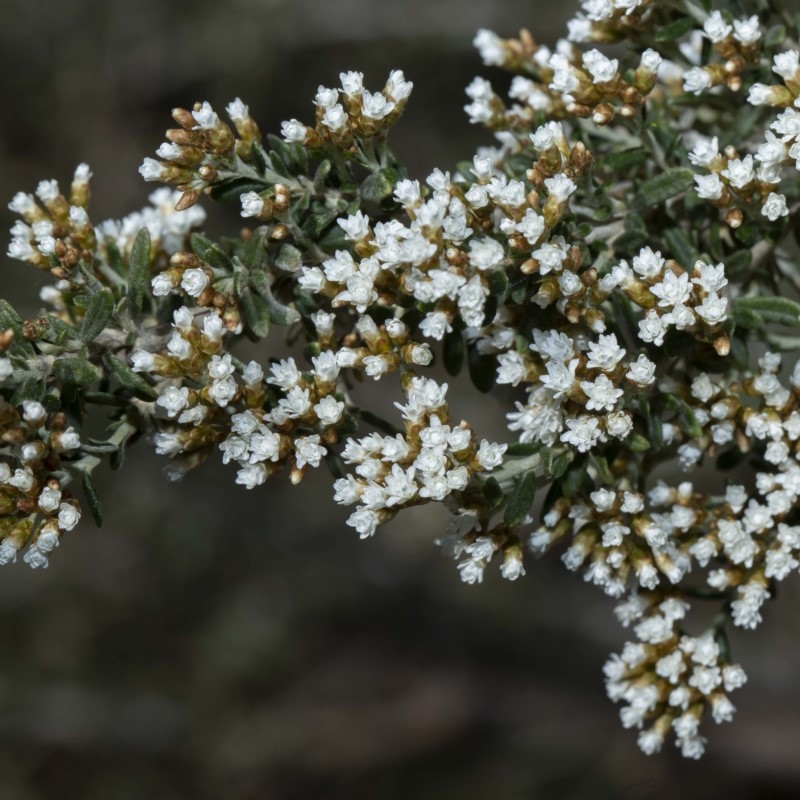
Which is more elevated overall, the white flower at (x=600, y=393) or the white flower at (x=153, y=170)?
the white flower at (x=153, y=170)

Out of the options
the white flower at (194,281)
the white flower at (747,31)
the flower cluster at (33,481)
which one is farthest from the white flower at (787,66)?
the flower cluster at (33,481)

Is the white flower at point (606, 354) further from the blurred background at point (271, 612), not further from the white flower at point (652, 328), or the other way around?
the blurred background at point (271, 612)

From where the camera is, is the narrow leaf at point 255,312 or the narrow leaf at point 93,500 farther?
the narrow leaf at point 255,312

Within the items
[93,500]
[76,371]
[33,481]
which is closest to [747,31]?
[76,371]

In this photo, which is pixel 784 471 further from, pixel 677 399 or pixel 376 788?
pixel 376 788

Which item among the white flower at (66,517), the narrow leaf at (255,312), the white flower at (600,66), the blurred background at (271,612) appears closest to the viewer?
the white flower at (66,517)

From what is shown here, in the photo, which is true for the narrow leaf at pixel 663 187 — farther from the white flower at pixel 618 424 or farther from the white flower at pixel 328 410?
the white flower at pixel 328 410

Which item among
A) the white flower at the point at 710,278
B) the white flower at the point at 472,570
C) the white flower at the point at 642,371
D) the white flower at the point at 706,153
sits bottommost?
the white flower at the point at 472,570

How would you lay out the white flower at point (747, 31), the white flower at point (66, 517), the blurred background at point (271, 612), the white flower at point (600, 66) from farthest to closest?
the blurred background at point (271, 612) → the white flower at point (747, 31) → the white flower at point (600, 66) → the white flower at point (66, 517)
